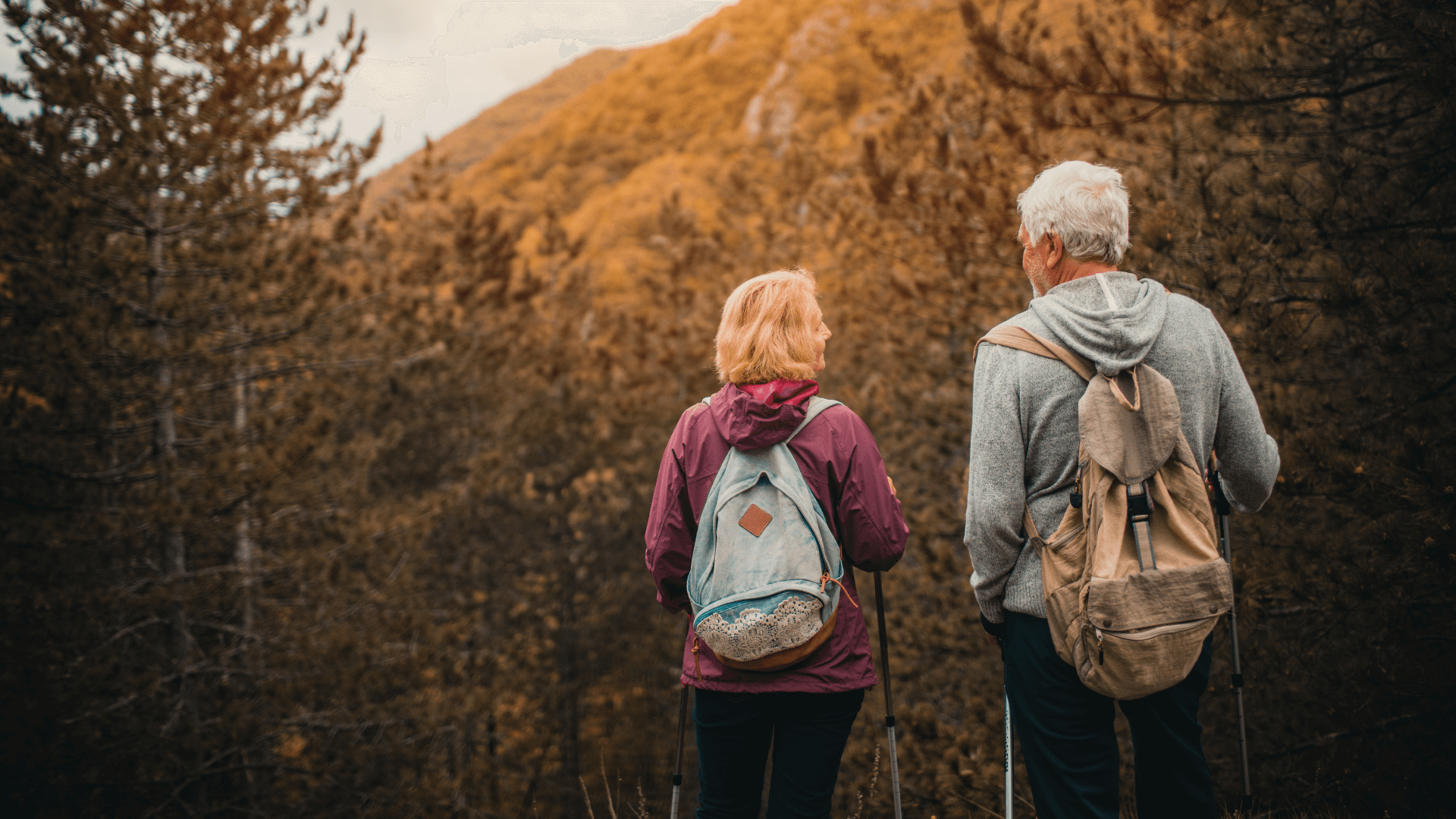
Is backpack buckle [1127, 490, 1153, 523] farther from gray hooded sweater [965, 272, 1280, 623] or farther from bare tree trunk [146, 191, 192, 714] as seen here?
bare tree trunk [146, 191, 192, 714]

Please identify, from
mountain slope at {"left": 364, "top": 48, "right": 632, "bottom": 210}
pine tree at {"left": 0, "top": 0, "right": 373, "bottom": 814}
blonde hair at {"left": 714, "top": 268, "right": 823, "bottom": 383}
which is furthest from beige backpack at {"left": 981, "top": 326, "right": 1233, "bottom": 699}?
mountain slope at {"left": 364, "top": 48, "right": 632, "bottom": 210}

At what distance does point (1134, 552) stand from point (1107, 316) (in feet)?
1.35

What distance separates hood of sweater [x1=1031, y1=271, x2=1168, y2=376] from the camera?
4.68ft

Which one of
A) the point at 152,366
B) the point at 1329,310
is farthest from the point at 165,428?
the point at 1329,310

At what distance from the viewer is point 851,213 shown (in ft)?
26.2

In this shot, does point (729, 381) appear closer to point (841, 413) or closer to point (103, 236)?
point (841, 413)

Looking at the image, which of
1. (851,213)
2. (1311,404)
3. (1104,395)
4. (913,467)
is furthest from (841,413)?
(851,213)

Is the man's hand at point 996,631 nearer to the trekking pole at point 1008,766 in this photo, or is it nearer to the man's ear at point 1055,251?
the trekking pole at point 1008,766

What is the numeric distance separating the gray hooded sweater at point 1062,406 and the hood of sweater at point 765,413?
0.36 meters

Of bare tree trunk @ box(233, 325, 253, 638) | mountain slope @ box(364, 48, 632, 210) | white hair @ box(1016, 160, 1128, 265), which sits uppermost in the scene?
mountain slope @ box(364, 48, 632, 210)

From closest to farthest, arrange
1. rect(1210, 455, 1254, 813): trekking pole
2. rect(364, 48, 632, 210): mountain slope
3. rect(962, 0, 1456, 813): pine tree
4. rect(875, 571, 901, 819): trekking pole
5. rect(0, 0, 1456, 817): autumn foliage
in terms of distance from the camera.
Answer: rect(1210, 455, 1254, 813): trekking pole, rect(875, 571, 901, 819): trekking pole, rect(962, 0, 1456, 813): pine tree, rect(0, 0, 1456, 817): autumn foliage, rect(364, 48, 632, 210): mountain slope

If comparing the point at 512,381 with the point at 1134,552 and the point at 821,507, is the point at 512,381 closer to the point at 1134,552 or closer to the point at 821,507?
the point at 821,507

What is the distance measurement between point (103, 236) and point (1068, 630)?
738 cm

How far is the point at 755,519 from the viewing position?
5.52 ft
